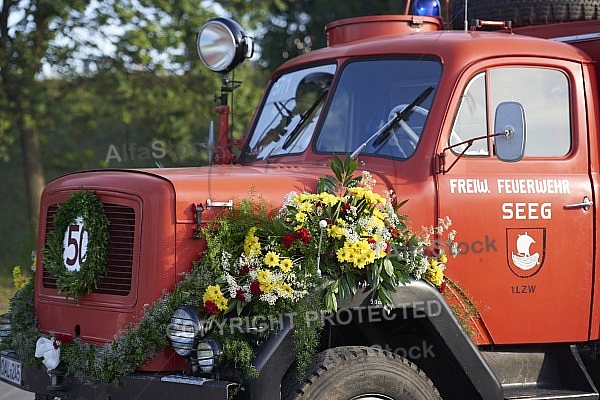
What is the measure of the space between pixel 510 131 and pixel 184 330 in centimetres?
195

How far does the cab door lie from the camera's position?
18.2 feet

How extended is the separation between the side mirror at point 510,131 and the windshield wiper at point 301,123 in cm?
120

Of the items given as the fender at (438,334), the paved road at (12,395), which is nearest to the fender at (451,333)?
the fender at (438,334)

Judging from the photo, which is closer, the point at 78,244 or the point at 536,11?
the point at 78,244

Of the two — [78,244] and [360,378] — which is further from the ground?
[78,244]

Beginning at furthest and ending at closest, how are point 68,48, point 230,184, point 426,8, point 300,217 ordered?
point 68,48
point 426,8
point 230,184
point 300,217

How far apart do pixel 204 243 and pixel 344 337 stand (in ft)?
3.13

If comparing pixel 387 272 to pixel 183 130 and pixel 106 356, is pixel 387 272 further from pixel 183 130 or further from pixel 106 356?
pixel 183 130

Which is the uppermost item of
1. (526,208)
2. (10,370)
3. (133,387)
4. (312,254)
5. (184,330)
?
(526,208)

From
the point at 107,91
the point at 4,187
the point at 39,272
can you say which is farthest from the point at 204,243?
the point at 4,187

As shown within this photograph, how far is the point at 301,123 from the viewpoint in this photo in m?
6.25

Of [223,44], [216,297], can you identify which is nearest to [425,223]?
[216,297]

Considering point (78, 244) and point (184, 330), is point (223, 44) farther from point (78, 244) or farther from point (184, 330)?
point (184, 330)

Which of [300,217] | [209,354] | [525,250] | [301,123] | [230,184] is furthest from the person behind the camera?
[301,123]
